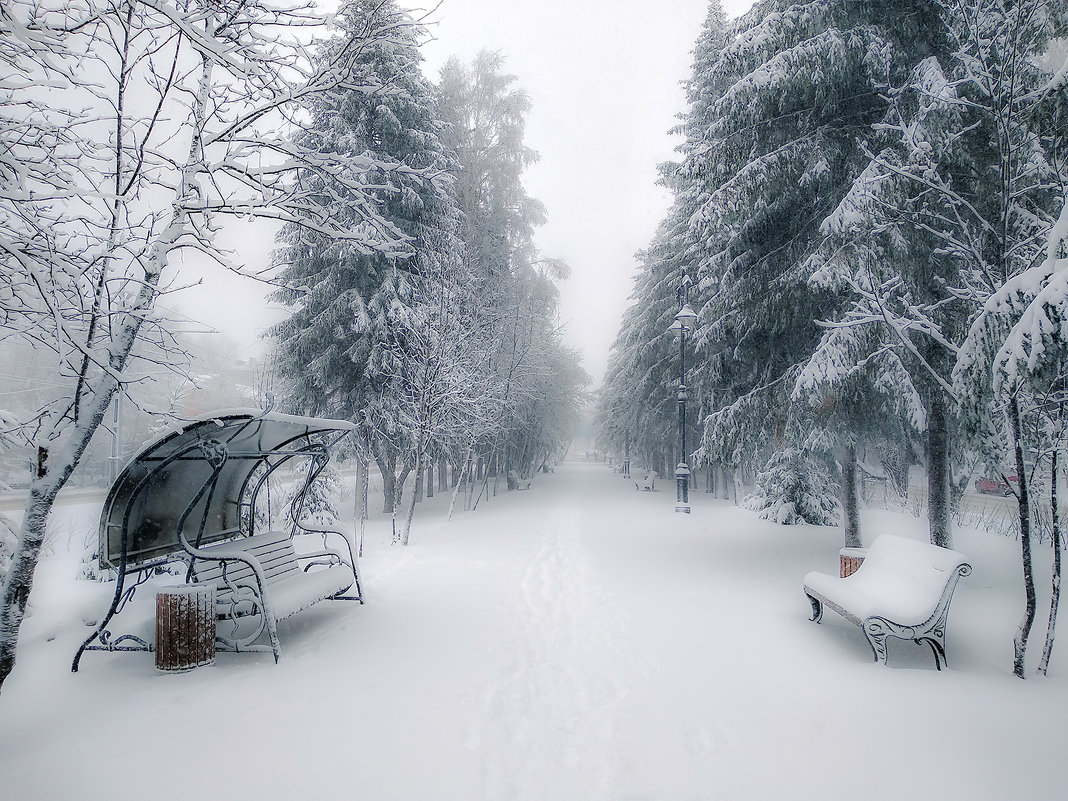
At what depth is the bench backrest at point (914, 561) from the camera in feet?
14.6

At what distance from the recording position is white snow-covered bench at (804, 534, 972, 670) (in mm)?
4352

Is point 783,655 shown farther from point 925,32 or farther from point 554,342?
point 554,342

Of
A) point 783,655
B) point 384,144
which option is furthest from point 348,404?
point 783,655

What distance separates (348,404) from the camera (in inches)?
553

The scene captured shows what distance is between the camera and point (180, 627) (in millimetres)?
4367

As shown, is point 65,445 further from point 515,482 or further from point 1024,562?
point 515,482

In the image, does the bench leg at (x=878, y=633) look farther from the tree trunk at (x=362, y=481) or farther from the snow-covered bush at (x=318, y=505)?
the tree trunk at (x=362, y=481)

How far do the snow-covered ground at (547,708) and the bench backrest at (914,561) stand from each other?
0.70 m

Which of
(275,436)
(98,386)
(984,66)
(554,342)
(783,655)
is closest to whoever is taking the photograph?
(98,386)

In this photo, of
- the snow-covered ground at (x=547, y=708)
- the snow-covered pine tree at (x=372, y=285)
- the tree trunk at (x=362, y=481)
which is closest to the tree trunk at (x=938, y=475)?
the snow-covered ground at (x=547, y=708)

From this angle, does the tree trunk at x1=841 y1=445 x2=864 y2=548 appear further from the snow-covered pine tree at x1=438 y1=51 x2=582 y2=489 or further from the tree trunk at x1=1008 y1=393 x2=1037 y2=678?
the snow-covered pine tree at x1=438 y1=51 x2=582 y2=489

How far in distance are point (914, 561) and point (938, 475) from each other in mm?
3389

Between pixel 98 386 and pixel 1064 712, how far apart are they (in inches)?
265

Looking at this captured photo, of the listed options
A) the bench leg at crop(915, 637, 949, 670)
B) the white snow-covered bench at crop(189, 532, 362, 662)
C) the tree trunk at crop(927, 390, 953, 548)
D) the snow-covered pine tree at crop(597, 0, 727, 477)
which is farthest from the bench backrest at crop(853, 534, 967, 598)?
the snow-covered pine tree at crop(597, 0, 727, 477)
